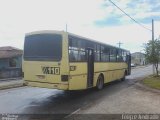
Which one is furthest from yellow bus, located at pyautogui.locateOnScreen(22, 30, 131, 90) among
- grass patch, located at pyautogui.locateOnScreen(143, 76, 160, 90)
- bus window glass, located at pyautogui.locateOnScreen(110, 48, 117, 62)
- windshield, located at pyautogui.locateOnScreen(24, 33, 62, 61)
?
grass patch, located at pyautogui.locateOnScreen(143, 76, 160, 90)

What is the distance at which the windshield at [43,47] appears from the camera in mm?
13523

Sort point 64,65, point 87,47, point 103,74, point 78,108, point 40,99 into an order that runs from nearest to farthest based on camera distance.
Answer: point 78,108
point 64,65
point 40,99
point 87,47
point 103,74

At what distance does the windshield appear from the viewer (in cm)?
1352

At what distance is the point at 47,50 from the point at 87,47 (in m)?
3.11

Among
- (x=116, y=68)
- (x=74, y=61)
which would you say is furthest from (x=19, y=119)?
(x=116, y=68)

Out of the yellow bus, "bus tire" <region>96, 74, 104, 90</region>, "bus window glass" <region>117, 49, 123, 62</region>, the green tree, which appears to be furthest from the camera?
the green tree

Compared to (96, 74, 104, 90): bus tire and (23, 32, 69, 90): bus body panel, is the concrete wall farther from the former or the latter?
(23, 32, 69, 90): bus body panel

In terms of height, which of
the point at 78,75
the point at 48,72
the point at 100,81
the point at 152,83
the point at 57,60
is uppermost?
the point at 57,60

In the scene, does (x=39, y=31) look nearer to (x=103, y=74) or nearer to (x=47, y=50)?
(x=47, y=50)

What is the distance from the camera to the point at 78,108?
39.5ft

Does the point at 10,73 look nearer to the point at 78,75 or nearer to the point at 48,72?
the point at 78,75

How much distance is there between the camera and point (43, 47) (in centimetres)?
1389

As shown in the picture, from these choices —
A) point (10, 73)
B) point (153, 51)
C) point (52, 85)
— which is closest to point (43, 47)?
point (52, 85)

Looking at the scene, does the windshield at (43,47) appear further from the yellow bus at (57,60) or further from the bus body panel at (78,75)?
the bus body panel at (78,75)
